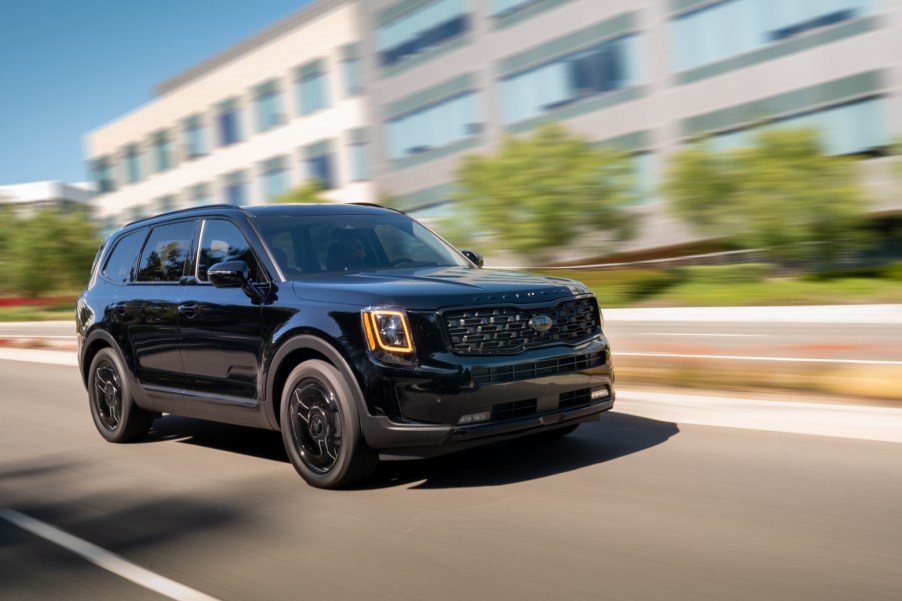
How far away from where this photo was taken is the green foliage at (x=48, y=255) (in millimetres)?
49438

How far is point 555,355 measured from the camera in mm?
5992

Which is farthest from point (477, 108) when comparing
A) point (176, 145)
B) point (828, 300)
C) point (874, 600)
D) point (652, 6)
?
point (874, 600)

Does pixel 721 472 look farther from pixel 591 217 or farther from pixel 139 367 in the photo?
pixel 591 217

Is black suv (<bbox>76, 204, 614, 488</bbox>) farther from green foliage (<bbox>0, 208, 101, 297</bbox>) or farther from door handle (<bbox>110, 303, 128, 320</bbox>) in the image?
green foliage (<bbox>0, 208, 101, 297</bbox>)

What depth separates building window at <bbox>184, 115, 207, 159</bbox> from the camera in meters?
57.3

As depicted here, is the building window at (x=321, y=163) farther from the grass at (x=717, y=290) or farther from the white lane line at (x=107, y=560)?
the white lane line at (x=107, y=560)

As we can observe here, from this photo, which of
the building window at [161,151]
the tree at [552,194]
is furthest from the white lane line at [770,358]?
the building window at [161,151]

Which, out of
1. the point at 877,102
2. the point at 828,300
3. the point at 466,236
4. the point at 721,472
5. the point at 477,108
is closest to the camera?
the point at 721,472

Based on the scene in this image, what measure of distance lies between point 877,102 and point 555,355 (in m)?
23.4

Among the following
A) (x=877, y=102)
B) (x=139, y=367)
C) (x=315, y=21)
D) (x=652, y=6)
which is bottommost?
(x=139, y=367)

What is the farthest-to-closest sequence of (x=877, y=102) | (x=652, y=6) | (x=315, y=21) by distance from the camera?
(x=315, y=21) < (x=652, y=6) < (x=877, y=102)

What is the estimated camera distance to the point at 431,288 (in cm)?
586

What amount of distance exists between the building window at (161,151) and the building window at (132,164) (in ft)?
8.38

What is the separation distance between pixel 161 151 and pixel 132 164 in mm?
4980
